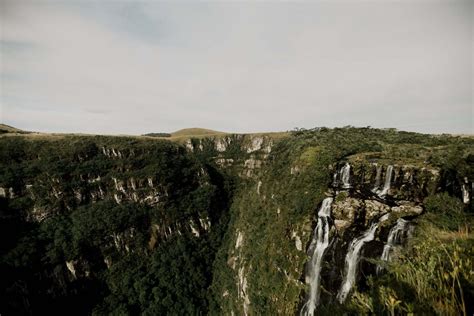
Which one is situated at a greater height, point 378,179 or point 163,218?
point 378,179

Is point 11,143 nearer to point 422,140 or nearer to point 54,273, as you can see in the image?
point 54,273

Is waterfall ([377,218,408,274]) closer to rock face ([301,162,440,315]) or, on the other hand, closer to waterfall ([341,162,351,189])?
rock face ([301,162,440,315])

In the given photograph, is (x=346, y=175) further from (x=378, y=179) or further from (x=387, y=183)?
(x=387, y=183)

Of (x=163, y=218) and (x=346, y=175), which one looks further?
(x=163, y=218)

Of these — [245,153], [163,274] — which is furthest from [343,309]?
[245,153]

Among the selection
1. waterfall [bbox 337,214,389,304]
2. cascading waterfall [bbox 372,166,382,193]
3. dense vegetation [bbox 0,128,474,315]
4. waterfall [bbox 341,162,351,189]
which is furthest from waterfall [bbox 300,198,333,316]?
cascading waterfall [bbox 372,166,382,193]

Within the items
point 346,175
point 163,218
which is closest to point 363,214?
point 346,175
